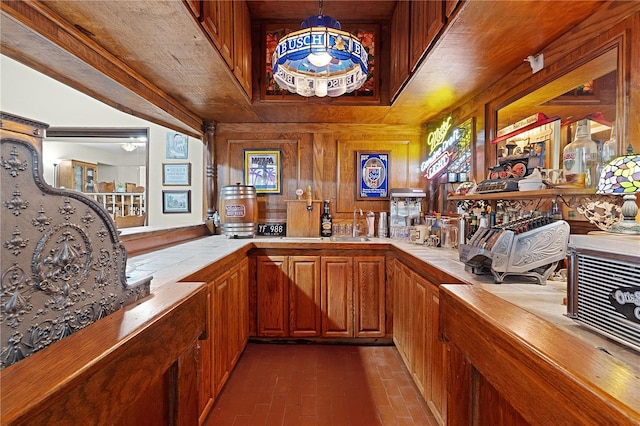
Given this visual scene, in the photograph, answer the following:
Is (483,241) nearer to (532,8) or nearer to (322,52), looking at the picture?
(532,8)

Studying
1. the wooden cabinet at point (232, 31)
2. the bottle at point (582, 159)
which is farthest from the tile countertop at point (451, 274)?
the wooden cabinet at point (232, 31)

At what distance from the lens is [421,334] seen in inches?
81.6

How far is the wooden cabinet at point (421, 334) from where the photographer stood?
5.87 feet

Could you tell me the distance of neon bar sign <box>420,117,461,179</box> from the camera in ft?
9.28

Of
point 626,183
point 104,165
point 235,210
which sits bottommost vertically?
point 235,210

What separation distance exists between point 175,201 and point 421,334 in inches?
113

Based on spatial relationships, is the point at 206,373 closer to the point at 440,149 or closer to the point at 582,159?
the point at 582,159

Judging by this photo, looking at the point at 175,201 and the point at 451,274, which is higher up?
the point at 175,201

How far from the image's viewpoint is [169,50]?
5.85ft

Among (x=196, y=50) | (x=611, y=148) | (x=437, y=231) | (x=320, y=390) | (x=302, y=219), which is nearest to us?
(x=611, y=148)

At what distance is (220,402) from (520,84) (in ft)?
9.71

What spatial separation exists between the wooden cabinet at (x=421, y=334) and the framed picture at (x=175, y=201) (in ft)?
7.89

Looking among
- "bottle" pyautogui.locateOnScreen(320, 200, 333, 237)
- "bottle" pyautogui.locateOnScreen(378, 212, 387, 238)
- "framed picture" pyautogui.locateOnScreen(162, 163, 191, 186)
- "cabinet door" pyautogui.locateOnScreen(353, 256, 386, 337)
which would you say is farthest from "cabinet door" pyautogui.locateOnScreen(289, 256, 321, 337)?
"framed picture" pyautogui.locateOnScreen(162, 163, 191, 186)

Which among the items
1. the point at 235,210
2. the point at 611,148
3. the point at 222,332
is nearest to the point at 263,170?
the point at 235,210
